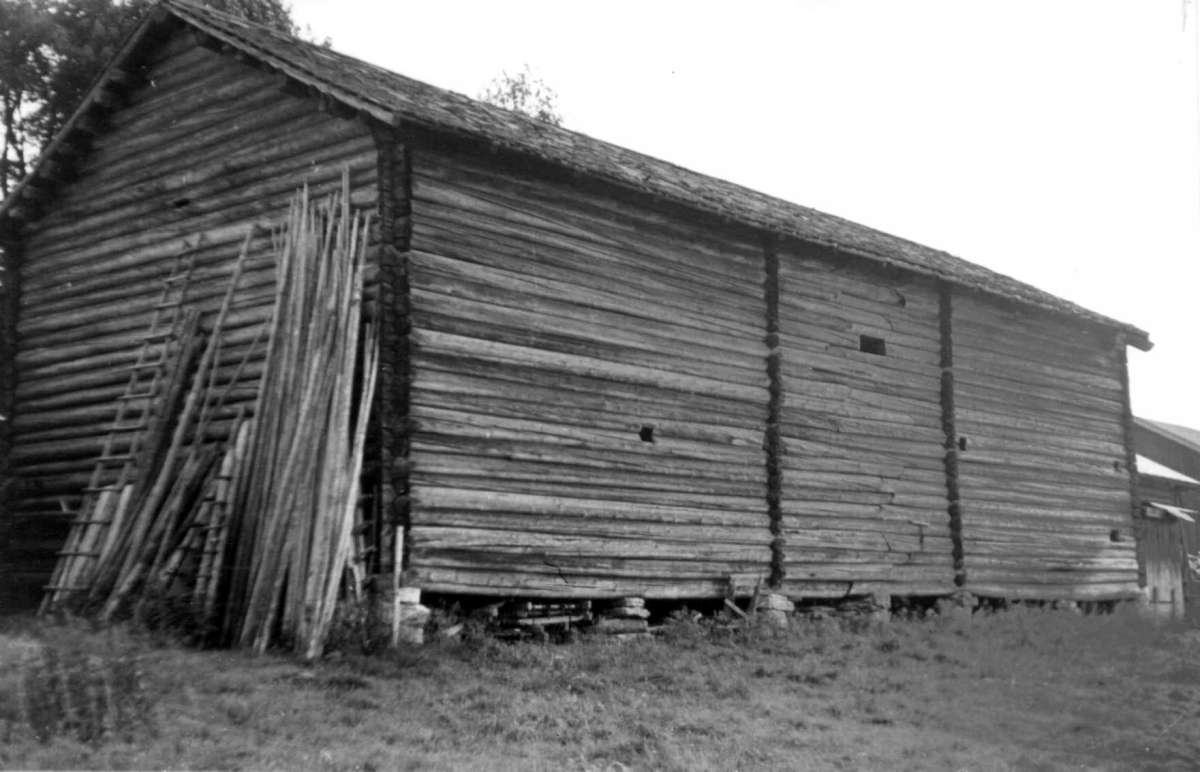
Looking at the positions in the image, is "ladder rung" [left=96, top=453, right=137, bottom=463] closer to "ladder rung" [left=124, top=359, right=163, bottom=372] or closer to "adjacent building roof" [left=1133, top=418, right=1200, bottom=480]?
"ladder rung" [left=124, top=359, right=163, bottom=372]

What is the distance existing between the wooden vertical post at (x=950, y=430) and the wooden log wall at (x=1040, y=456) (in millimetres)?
176

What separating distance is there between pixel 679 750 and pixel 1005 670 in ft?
19.3

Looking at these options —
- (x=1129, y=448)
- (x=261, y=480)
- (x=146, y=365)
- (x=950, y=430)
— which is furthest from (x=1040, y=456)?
(x=146, y=365)

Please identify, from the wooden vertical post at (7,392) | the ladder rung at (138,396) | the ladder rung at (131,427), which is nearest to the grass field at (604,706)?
the ladder rung at (131,427)

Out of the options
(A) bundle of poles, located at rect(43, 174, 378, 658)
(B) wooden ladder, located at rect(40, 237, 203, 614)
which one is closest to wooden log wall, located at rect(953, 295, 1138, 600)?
(A) bundle of poles, located at rect(43, 174, 378, 658)

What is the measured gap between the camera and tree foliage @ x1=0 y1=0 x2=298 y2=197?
2339 cm

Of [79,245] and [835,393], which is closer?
[79,245]

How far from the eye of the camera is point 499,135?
13.3 meters

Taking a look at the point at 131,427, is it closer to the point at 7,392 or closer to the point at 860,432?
the point at 7,392

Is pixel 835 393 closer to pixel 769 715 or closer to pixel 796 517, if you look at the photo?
pixel 796 517

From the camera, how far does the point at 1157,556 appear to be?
85.0 ft

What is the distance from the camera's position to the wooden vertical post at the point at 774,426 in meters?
16.3

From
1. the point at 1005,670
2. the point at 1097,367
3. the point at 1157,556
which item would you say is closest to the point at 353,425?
the point at 1005,670

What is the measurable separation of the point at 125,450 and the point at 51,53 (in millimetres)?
13310
